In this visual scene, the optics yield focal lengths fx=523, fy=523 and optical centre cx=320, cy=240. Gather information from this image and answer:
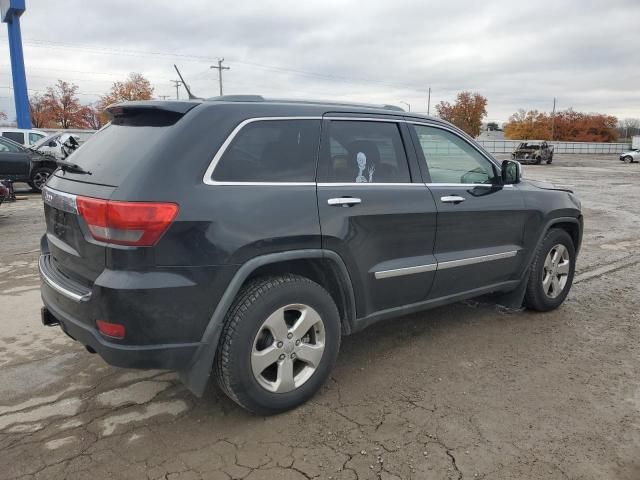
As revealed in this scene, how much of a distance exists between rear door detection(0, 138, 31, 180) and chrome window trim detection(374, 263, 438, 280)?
12.7 metres

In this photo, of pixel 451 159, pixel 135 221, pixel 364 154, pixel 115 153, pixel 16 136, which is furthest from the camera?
pixel 16 136

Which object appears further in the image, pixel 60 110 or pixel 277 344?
pixel 60 110

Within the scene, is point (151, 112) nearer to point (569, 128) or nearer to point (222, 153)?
point (222, 153)

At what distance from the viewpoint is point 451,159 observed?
13.4ft

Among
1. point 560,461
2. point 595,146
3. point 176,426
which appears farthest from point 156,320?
point 595,146

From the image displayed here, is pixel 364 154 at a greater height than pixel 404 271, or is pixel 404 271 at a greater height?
pixel 364 154

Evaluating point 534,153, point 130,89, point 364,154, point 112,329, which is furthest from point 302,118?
point 130,89

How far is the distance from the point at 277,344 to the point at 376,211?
105 centimetres

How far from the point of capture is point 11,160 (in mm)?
13062

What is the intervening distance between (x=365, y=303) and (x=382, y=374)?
0.59 metres

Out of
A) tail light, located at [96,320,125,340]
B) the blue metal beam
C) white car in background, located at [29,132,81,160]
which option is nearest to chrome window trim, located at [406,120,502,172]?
tail light, located at [96,320,125,340]

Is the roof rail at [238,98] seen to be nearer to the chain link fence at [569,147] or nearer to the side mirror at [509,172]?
the side mirror at [509,172]

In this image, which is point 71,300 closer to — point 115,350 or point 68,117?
point 115,350

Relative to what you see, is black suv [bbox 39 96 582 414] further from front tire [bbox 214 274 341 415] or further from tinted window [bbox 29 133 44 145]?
tinted window [bbox 29 133 44 145]
